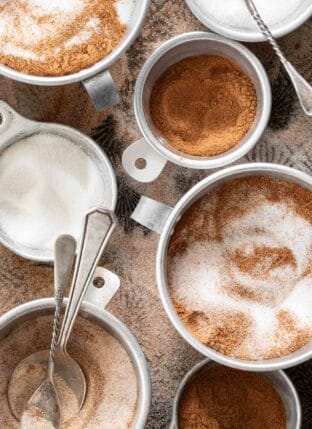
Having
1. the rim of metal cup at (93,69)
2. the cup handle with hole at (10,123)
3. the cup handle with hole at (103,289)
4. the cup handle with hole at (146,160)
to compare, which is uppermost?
the rim of metal cup at (93,69)

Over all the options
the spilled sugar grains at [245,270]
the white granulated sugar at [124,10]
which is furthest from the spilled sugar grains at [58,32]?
the spilled sugar grains at [245,270]

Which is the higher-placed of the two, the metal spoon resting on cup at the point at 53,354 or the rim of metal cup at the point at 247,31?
the rim of metal cup at the point at 247,31

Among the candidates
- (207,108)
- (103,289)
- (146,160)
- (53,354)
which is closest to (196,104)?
(207,108)

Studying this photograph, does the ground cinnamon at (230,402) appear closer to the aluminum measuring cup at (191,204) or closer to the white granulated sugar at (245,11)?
the aluminum measuring cup at (191,204)

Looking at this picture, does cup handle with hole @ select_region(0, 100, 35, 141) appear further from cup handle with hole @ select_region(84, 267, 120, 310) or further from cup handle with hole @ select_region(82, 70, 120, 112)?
cup handle with hole @ select_region(84, 267, 120, 310)

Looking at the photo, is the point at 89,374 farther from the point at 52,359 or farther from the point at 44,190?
the point at 44,190

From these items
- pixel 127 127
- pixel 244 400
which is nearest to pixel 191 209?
pixel 127 127
